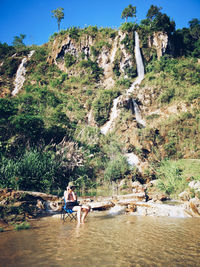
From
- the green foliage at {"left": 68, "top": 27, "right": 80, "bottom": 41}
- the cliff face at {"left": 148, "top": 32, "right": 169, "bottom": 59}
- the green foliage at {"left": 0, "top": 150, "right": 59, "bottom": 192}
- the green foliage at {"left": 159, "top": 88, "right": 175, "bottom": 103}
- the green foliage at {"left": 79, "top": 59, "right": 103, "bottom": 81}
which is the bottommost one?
the green foliage at {"left": 0, "top": 150, "right": 59, "bottom": 192}

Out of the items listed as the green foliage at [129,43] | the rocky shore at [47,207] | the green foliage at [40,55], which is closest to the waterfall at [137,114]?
the green foliage at [129,43]

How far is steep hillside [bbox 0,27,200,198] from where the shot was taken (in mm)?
13766

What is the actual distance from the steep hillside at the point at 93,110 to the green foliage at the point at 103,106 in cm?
17

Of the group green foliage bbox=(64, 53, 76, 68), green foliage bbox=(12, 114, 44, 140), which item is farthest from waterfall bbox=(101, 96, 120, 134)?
green foliage bbox=(64, 53, 76, 68)

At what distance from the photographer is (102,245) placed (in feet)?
12.7

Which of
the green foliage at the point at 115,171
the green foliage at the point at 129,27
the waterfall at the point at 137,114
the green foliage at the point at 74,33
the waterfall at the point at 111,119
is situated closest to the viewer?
the green foliage at the point at 115,171

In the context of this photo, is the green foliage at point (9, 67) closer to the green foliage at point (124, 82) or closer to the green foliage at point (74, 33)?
the green foliage at point (74, 33)

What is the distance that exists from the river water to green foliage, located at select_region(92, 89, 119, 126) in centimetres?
2698

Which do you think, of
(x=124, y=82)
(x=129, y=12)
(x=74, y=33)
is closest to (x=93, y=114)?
(x=124, y=82)

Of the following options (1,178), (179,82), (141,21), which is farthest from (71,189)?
(141,21)

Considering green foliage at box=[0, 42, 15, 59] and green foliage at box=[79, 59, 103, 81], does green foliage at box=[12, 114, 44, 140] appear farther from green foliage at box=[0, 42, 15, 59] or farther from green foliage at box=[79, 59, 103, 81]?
green foliage at box=[0, 42, 15, 59]

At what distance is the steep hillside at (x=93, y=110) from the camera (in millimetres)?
13766

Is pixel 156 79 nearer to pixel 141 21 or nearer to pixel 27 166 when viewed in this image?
pixel 141 21

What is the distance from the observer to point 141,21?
1944 inches
